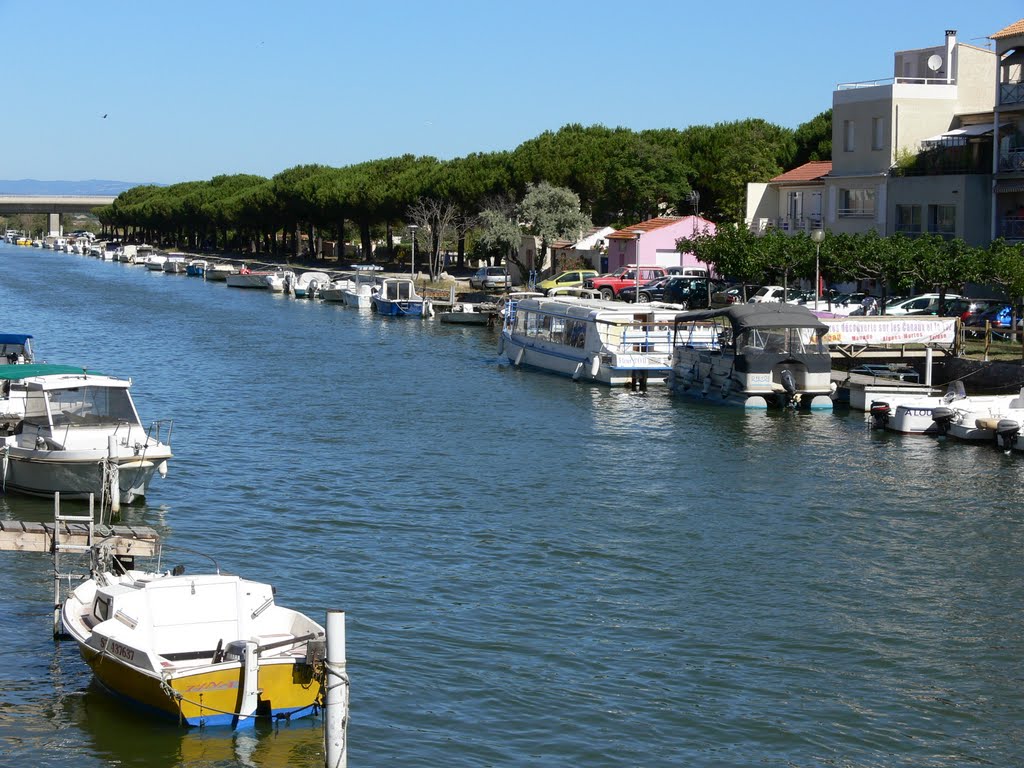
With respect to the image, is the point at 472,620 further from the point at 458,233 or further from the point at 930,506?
the point at 458,233

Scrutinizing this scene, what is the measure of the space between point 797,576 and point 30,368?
19959mm

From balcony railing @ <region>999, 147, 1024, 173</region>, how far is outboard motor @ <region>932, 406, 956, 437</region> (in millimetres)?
25724

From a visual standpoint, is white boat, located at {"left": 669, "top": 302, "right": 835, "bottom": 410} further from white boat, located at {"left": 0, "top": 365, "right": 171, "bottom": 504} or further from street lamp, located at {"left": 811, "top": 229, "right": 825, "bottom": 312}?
white boat, located at {"left": 0, "top": 365, "right": 171, "bottom": 504}

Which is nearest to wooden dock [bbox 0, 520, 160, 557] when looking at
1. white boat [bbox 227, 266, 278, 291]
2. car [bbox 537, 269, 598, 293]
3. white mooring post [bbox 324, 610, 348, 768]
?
white mooring post [bbox 324, 610, 348, 768]

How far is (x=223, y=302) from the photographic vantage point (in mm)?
94938

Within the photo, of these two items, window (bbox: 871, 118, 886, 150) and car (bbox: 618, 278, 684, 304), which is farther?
car (bbox: 618, 278, 684, 304)

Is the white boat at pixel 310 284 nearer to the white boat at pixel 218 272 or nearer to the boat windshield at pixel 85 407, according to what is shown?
the white boat at pixel 218 272

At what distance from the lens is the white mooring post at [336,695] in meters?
14.3

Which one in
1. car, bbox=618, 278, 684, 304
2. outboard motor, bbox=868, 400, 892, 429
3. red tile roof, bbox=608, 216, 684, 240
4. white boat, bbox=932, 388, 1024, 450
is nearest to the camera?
Answer: white boat, bbox=932, 388, 1024, 450

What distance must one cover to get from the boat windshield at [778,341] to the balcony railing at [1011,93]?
22946mm

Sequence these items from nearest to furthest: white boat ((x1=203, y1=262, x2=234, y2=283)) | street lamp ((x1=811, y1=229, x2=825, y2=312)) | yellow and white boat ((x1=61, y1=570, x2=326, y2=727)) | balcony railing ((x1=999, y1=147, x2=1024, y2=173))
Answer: yellow and white boat ((x1=61, y1=570, x2=326, y2=727)) → street lamp ((x1=811, y1=229, x2=825, y2=312)) → balcony railing ((x1=999, y1=147, x2=1024, y2=173)) → white boat ((x1=203, y1=262, x2=234, y2=283))

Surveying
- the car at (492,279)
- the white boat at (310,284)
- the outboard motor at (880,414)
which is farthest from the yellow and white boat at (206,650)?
the white boat at (310,284)

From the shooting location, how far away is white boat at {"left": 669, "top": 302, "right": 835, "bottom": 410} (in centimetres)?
4216

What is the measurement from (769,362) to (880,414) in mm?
4806
